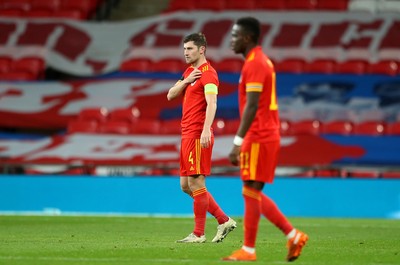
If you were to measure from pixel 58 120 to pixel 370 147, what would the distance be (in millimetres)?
7755

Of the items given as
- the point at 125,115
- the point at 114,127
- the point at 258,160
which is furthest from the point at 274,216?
the point at 125,115

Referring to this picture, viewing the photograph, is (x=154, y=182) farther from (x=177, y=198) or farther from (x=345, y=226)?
(x=345, y=226)

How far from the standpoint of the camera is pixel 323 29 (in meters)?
27.5

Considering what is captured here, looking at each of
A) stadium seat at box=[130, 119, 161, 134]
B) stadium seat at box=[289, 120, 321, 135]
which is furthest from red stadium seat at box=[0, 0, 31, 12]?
stadium seat at box=[289, 120, 321, 135]

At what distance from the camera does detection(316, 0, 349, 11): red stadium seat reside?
2817 cm

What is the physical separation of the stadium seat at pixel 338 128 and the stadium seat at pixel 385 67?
8.03ft

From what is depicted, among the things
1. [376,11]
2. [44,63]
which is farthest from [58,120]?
[376,11]

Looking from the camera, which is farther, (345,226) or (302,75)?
(302,75)

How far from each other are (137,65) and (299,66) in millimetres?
4286

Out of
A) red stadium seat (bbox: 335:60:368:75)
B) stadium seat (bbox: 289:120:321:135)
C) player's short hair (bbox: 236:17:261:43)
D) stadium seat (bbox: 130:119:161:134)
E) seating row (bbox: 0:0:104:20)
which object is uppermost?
seating row (bbox: 0:0:104:20)

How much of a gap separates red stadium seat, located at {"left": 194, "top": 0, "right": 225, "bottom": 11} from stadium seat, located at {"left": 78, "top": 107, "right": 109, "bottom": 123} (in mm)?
5691

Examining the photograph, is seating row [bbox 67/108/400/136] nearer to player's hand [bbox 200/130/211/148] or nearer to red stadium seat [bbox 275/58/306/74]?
red stadium seat [bbox 275/58/306/74]

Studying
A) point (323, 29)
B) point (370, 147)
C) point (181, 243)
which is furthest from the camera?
point (323, 29)

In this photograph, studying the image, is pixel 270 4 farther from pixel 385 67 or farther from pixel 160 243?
pixel 160 243
